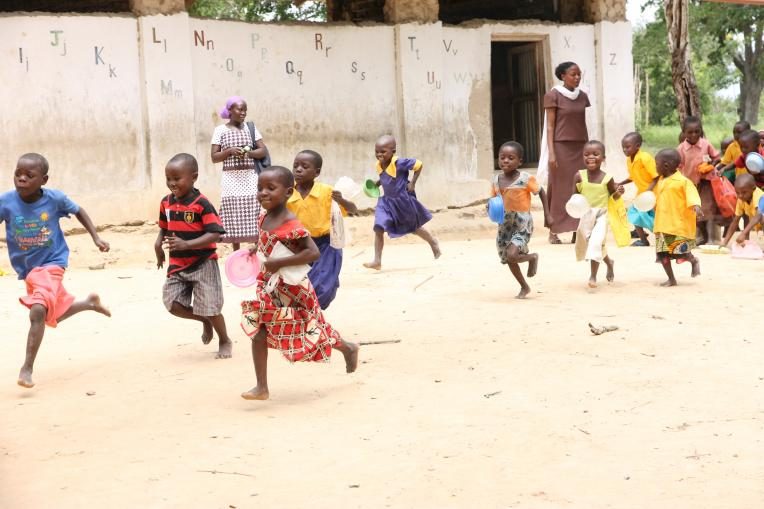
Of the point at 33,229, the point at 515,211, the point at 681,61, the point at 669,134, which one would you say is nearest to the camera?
the point at 33,229

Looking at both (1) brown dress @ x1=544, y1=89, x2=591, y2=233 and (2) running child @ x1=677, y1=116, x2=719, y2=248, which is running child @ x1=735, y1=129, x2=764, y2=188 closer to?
(2) running child @ x1=677, y1=116, x2=719, y2=248

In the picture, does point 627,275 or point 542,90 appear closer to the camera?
point 627,275

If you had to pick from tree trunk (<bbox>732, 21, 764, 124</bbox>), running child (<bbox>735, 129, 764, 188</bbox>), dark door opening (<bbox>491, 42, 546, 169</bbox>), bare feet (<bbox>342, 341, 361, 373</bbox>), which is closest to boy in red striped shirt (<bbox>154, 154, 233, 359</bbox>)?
bare feet (<bbox>342, 341, 361, 373</bbox>)

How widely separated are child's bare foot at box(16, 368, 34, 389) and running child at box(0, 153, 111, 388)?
0.23ft

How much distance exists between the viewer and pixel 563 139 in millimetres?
10516

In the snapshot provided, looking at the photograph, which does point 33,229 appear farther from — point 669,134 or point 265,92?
Result: point 669,134

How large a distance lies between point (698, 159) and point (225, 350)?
20.0 feet

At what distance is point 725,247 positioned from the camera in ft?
32.7

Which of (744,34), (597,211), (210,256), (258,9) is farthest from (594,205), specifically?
(744,34)

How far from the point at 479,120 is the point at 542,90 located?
3.87ft

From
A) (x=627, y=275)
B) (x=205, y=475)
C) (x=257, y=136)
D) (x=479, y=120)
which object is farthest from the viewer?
(x=479, y=120)

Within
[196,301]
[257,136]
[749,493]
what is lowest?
[749,493]

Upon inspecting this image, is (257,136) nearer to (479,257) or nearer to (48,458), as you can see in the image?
(479,257)

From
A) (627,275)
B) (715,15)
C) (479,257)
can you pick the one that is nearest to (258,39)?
(479,257)
